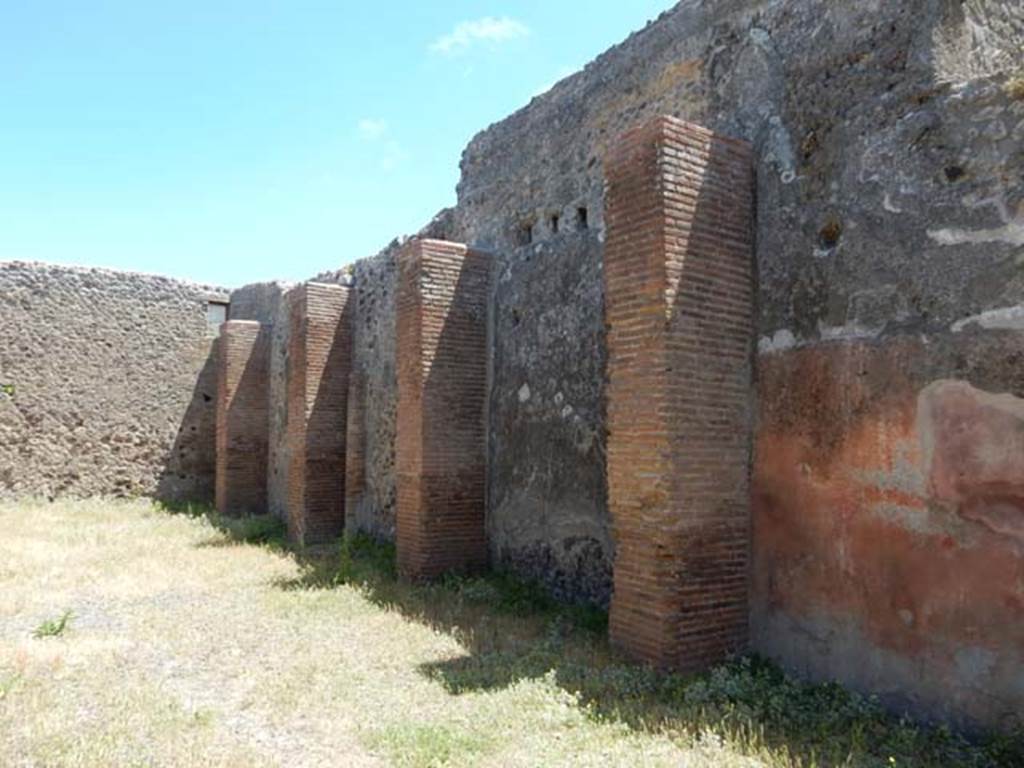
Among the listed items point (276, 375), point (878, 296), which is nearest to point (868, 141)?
point (878, 296)

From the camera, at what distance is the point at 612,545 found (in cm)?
631

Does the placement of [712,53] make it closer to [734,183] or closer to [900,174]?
[734,183]

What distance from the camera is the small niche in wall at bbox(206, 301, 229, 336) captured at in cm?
1490

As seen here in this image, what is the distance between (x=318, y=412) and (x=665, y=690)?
7066mm

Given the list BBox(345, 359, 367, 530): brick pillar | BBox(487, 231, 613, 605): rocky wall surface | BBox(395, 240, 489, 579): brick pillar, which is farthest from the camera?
BBox(345, 359, 367, 530): brick pillar

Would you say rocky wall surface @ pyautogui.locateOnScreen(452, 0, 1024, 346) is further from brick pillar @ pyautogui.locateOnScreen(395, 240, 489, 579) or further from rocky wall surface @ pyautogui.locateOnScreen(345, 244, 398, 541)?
rocky wall surface @ pyautogui.locateOnScreen(345, 244, 398, 541)

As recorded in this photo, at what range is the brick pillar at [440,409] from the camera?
310 inches

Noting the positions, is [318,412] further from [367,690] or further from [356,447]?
[367,690]

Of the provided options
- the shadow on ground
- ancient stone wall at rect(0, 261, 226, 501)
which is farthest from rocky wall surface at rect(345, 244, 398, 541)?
ancient stone wall at rect(0, 261, 226, 501)

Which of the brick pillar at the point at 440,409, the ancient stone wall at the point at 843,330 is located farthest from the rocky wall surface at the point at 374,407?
the ancient stone wall at the point at 843,330

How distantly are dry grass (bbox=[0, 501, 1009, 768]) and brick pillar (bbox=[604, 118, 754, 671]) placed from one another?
39 centimetres

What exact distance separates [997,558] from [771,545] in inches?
54.7

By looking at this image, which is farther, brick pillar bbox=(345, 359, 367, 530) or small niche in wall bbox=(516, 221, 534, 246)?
brick pillar bbox=(345, 359, 367, 530)

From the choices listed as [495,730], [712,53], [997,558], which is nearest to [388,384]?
[712,53]
